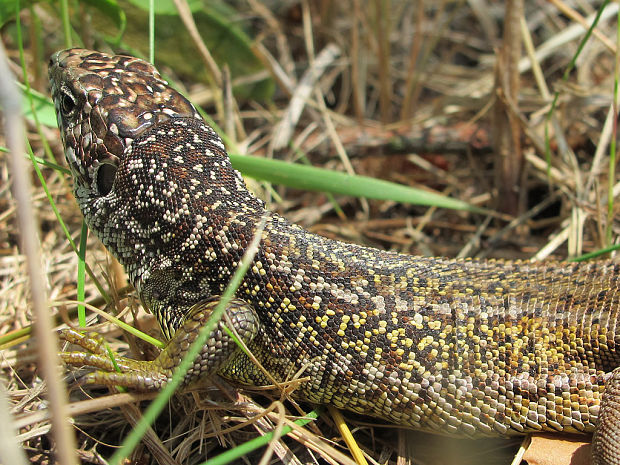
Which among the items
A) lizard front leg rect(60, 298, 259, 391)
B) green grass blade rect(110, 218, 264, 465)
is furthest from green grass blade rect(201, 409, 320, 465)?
lizard front leg rect(60, 298, 259, 391)

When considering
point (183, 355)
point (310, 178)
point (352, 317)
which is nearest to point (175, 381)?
point (183, 355)

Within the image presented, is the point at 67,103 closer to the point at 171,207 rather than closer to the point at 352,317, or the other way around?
the point at 171,207

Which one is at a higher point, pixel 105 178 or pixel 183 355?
pixel 105 178

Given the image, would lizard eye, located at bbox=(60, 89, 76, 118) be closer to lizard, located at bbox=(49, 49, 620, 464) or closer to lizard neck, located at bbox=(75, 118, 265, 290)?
lizard, located at bbox=(49, 49, 620, 464)

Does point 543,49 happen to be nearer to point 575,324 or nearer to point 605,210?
point 605,210

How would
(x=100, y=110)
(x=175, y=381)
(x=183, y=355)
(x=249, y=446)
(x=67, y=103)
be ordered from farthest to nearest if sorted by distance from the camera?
(x=67, y=103) < (x=100, y=110) < (x=183, y=355) < (x=249, y=446) < (x=175, y=381)
